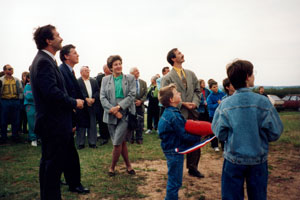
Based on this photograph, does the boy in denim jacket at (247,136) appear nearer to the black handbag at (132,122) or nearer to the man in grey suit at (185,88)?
the man in grey suit at (185,88)

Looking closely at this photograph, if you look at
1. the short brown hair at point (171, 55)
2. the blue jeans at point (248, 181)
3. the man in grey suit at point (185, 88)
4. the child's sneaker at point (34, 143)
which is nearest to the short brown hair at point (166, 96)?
the blue jeans at point (248, 181)

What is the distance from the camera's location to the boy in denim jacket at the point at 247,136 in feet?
6.97

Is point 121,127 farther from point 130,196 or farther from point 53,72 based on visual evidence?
point 53,72

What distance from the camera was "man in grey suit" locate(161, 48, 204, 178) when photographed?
4.39 m

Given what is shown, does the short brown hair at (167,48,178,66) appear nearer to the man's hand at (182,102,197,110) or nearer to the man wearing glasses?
the man's hand at (182,102,197,110)

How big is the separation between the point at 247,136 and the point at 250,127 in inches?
3.4

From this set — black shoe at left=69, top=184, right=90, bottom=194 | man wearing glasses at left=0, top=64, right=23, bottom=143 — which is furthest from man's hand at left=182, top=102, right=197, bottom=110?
man wearing glasses at left=0, top=64, right=23, bottom=143

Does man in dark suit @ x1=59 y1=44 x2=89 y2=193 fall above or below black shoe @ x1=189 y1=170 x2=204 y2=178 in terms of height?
above

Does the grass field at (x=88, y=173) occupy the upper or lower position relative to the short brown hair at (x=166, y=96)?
lower

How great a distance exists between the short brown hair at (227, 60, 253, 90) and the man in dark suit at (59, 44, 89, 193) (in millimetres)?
2376

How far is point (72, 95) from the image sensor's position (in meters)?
3.93

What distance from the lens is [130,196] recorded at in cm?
354

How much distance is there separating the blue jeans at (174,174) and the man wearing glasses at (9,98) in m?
7.16

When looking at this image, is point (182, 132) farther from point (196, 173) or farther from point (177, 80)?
point (196, 173)
